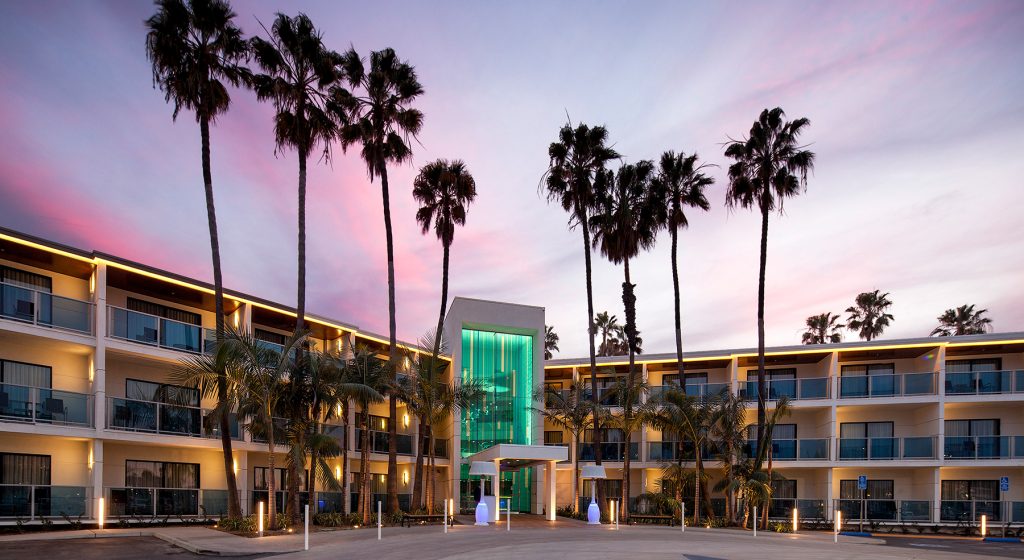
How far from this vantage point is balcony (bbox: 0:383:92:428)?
25008mm

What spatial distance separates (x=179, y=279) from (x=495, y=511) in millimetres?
16646

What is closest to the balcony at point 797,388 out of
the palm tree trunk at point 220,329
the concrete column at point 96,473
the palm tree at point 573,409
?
the palm tree at point 573,409

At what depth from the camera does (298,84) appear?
31547 millimetres

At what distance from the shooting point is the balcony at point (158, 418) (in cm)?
2791

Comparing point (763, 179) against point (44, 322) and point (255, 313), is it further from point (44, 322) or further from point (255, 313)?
point (44, 322)

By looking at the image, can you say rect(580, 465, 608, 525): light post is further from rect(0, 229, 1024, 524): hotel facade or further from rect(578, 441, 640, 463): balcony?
rect(578, 441, 640, 463): balcony

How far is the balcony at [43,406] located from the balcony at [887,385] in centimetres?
3613

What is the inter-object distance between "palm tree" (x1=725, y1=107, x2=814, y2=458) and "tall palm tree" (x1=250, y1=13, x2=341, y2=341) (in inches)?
832

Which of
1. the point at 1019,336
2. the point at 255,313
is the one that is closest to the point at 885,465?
the point at 1019,336

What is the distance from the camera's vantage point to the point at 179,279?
30047 millimetres

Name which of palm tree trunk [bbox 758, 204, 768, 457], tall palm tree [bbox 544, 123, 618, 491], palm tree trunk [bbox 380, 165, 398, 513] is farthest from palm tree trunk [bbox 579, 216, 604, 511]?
palm tree trunk [bbox 380, 165, 398, 513]

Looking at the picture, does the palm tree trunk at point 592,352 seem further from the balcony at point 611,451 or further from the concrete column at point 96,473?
the concrete column at point 96,473

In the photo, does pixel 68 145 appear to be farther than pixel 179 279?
No

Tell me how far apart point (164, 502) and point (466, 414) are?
57.8 ft
